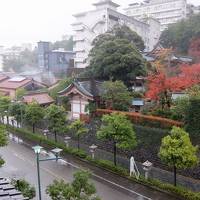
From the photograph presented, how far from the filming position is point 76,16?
74375 mm

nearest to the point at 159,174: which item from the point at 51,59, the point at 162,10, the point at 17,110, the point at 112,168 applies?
the point at 112,168

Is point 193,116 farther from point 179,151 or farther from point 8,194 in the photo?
point 8,194

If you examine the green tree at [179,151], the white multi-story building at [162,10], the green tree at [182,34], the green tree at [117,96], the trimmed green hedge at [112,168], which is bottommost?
the trimmed green hedge at [112,168]

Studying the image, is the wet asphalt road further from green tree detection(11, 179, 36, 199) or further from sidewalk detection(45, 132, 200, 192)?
green tree detection(11, 179, 36, 199)

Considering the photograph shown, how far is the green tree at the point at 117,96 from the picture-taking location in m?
33.1

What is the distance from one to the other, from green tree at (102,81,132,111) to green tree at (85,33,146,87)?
5021 mm

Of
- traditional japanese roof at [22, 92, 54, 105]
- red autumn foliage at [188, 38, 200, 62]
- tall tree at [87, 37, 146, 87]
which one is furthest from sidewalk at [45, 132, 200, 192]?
red autumn foliage at [188, 38, 200, 62]

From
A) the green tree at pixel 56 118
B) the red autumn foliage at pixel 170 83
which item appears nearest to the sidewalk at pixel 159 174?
the green tree at pixel 56 118

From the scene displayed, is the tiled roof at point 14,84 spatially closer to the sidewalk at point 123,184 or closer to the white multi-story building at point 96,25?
the white multi-story building at point 96,25

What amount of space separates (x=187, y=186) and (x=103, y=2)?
2249 inches

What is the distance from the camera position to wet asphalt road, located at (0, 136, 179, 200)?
22.1 metres

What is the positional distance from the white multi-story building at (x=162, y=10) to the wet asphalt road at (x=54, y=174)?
73.2 meters

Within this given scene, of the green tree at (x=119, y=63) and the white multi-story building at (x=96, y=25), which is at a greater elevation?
the white multi-story building at (x=96, y=25)

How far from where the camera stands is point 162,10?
10381 centimetres
